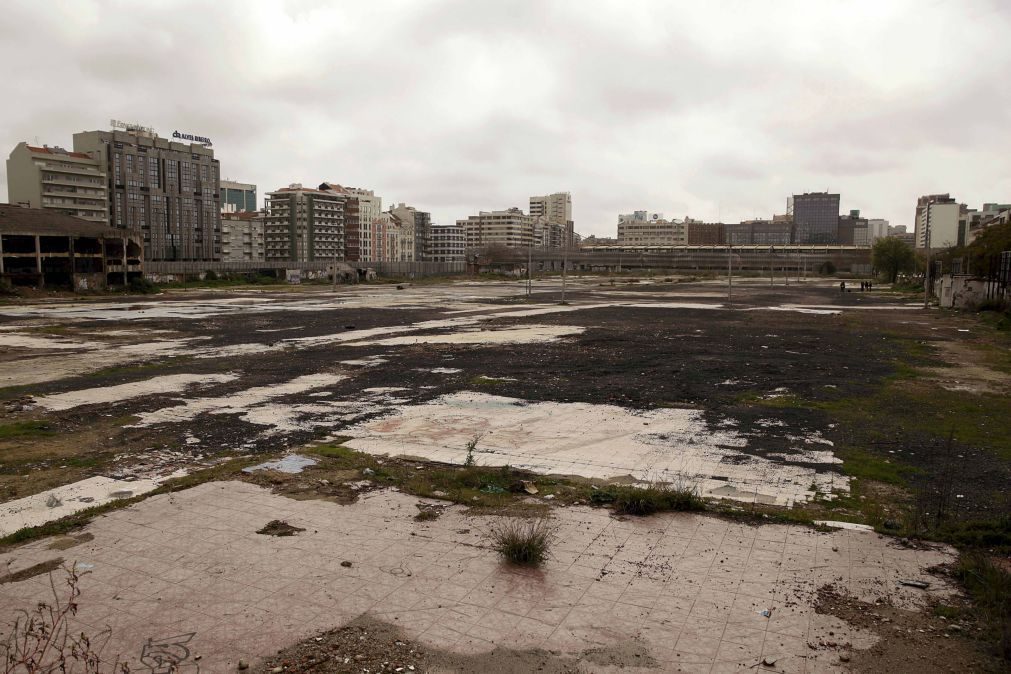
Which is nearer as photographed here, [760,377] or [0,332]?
[760,377]

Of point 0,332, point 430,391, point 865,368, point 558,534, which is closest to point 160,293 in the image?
point 0,332

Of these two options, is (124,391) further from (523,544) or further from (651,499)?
(651,499)

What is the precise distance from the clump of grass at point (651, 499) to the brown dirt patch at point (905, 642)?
295 centimetres

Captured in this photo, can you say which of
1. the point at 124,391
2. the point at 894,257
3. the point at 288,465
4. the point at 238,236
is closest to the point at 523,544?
the point at 288,465

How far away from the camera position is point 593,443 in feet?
49.0

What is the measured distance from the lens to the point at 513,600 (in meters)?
7.73

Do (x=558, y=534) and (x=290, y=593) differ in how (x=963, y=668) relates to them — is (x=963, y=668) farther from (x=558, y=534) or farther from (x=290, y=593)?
(x=290, y=593)

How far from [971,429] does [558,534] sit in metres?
11.8

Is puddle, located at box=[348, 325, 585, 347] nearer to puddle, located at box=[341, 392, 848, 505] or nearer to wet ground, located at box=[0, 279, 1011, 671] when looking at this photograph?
wet ground, located at box=[0, 279, 1011, 671]

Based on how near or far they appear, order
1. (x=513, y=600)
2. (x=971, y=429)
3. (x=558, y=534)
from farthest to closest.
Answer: (x=971, y=429) → (x=558, y=534) → (x=513, y=600)

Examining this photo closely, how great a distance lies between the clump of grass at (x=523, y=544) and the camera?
8.59 m

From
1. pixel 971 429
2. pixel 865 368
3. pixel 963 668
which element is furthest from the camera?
pixel 865 368

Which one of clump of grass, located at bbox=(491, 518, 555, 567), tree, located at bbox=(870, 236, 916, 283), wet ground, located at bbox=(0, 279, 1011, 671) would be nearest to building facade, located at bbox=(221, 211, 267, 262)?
tree, located at bbox=(870, 236, 916, 283)

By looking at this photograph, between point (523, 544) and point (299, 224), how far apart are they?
588ft
